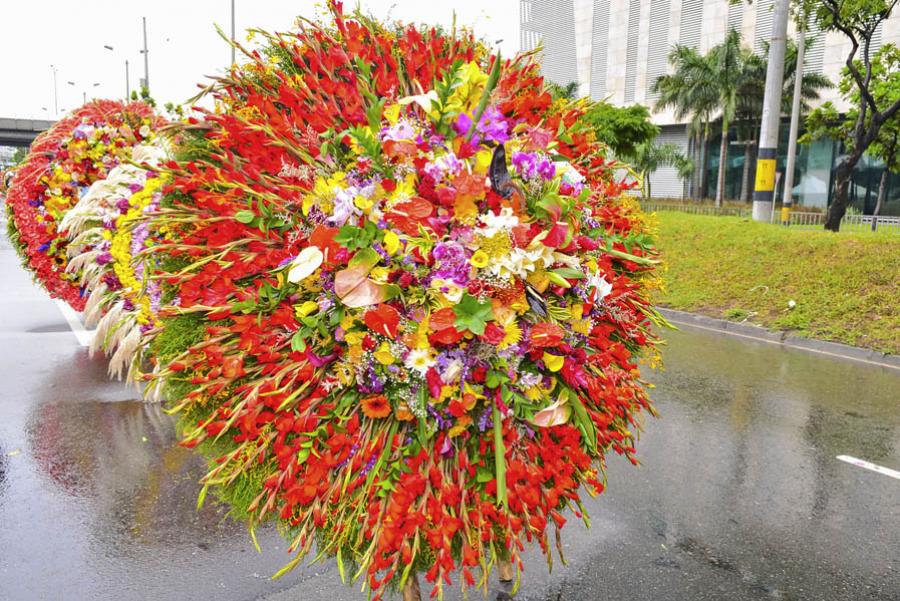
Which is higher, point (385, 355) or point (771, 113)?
point (771, 113)

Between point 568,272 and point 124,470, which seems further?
point 124,470

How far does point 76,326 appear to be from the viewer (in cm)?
932

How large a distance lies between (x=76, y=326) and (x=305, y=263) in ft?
28.6

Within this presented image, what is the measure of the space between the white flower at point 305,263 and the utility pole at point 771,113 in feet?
44.8

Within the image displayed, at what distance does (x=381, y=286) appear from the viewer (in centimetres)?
192

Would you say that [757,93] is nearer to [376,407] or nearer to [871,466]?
[871,466]

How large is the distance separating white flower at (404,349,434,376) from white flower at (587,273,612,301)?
566 millimetres

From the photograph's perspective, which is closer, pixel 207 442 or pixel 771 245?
pixel 207 442

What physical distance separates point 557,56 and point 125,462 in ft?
159

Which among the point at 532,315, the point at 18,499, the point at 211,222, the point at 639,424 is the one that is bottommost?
the point at 18,499

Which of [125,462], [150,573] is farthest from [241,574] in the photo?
[125,462]

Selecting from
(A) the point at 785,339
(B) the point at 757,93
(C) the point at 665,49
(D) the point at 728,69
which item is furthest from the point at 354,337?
(C) the point at 665,49

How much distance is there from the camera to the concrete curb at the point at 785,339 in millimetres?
8180

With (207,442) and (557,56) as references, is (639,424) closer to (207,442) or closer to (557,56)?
(207,442)
